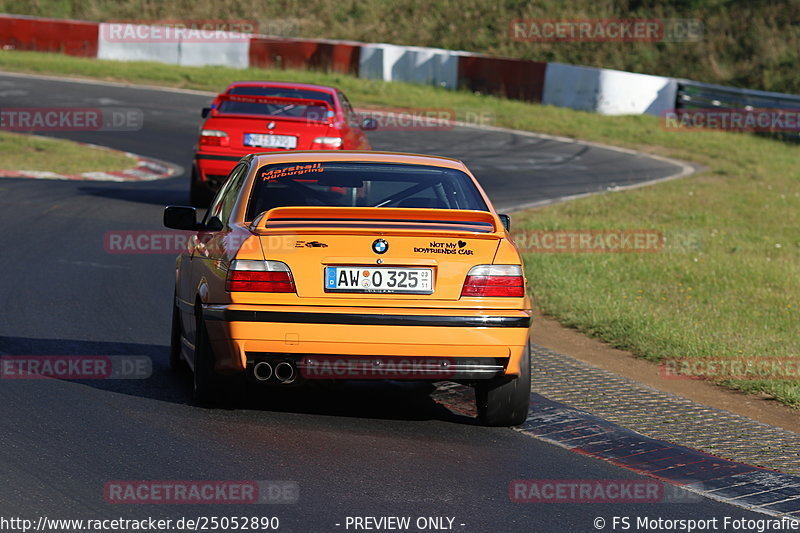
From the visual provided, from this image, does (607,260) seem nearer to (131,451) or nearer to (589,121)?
(131,451)

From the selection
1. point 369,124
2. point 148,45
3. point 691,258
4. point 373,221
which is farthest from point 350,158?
point 148,45

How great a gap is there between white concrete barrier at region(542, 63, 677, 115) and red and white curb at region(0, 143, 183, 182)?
45.4 feet

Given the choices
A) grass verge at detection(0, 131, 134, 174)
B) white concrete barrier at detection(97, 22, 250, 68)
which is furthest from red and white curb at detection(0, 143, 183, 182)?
white concrete barrier at detection(97, 22, 250, 68)

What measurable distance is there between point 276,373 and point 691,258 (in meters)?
8.68

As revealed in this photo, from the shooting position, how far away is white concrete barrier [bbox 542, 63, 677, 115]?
3225 centimetres

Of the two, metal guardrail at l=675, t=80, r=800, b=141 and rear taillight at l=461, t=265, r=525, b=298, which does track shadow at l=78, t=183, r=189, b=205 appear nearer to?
rear taillight at l=461, t=265, r=525, b=298

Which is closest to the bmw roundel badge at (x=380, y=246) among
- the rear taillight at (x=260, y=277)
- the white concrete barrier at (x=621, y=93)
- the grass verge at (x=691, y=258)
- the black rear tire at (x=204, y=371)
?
the rear taillight at (x=260, y=277)

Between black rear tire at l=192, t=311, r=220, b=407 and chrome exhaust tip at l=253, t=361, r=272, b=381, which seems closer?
chrome exhaust tip at l=253, t=361, r=272, b=381

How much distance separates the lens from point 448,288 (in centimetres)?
643

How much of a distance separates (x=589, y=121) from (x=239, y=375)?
972 inches

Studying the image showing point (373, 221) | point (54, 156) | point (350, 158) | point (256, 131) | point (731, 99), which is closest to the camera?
point (373, 221)

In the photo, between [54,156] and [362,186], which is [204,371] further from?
[54,156]

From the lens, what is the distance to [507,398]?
22.5 feet

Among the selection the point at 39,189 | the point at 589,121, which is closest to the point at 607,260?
the point at 39,189
